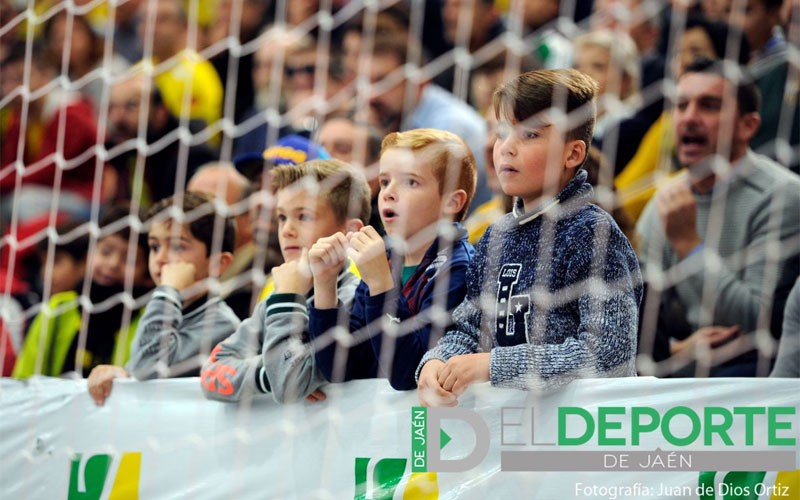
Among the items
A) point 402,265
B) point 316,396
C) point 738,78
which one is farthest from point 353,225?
point 738,78

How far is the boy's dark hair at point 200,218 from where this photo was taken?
2541 mm

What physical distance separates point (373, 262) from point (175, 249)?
798 millimetres

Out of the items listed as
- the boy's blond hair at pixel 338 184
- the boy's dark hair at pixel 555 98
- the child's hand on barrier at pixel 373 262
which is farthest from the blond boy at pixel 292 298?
the boy's dark hair at pixel 555 98

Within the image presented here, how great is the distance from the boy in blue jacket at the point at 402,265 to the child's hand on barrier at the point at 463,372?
12cm

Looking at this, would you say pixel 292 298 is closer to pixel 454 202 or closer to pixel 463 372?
pixel 454 202

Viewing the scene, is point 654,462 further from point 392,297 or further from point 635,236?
point 635,236

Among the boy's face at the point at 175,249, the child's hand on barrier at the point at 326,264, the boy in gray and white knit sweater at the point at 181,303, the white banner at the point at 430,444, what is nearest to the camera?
the white banner at the point at 430,444

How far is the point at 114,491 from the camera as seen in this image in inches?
88.1

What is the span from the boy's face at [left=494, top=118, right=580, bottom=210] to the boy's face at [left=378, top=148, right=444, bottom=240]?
192 mm

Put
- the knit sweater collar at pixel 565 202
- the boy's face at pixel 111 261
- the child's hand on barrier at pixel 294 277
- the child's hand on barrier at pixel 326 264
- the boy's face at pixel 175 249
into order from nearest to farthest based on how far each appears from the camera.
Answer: the knit sweater collar at pixel 565 202 → the child's hand on barrier at pixel 326 264 → the child's hand on barrier at pixel 294 277 → the boy's face at pixel 175 249 → the boy's face at pixel 111 261

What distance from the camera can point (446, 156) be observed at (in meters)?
1.99

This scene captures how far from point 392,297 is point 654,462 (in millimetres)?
470

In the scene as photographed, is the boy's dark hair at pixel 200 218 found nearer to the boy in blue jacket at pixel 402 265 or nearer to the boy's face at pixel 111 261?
the boy's face at pixel 111 261

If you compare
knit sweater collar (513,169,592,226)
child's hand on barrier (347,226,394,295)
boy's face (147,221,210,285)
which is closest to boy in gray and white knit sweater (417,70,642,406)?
knit sweater collar (513,169,592,226)
